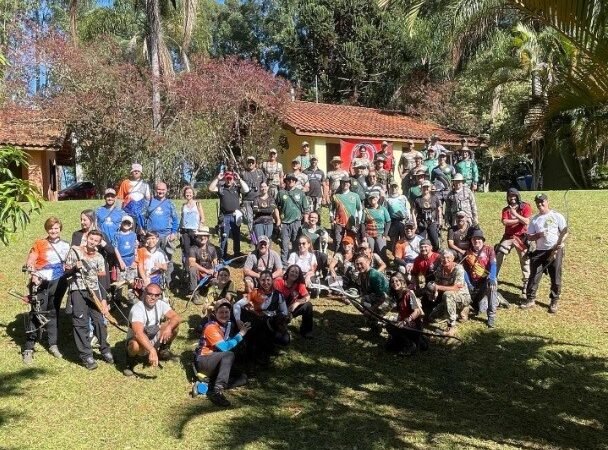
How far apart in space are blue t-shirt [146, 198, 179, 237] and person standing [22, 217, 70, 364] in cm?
193

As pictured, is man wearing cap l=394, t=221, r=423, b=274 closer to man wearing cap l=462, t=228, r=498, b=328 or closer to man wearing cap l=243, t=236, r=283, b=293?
man wearing cap l=462, t=228, r=498, b=328

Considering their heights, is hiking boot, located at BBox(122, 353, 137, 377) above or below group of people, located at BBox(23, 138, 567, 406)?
below

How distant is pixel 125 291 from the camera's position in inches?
405

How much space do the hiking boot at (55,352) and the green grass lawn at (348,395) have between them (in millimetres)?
118

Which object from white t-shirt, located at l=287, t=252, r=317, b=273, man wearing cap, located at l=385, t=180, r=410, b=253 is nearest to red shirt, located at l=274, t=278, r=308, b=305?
white t-shirt, located at l=287, t=252, r=317, b=273

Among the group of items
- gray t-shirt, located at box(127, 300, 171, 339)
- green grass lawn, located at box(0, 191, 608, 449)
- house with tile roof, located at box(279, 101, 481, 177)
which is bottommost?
green grass lawn, located at box(0, 191, 608, 449)

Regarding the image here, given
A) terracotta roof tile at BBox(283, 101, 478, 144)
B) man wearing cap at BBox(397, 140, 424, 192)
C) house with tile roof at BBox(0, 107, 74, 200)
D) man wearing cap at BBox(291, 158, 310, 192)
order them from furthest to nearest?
terracotta roof tile at BBox(283, 101, 478, 144), house with tile roof at BBox(0, 107, 74, 200), man wearing cap at BBox(397, 140, 424, 192), man wearing cap at BBox(291, 158, 310, 192)

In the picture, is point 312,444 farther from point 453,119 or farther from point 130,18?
point 130,18

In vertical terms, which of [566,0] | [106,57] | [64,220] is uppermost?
[106,57]

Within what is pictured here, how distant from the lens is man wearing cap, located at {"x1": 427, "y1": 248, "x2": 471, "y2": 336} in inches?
343

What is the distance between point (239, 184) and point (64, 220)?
5.08m

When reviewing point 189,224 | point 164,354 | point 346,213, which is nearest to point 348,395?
point 164,354

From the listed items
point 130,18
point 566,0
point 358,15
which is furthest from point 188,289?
point 130,18

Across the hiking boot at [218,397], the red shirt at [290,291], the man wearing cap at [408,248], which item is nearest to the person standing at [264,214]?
the man wearing cap at [408,248]
